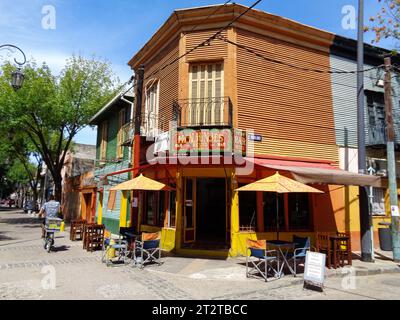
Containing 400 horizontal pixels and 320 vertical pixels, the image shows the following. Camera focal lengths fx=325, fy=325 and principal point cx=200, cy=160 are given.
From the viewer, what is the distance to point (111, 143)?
60.8ft

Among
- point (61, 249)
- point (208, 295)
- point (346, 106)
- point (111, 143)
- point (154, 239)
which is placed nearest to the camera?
point (208, 295)

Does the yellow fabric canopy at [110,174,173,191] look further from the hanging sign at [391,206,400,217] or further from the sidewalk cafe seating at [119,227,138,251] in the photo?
the hanging sign at [391,206,400,217]

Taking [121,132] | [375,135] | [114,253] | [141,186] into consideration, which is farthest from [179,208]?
[375,135]

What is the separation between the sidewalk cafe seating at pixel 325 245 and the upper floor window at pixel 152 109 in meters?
6.91

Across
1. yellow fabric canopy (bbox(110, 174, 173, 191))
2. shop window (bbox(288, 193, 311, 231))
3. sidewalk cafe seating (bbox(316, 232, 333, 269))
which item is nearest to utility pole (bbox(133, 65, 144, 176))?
yellow fabric canopy (bbox(110, 174, 173, 191))

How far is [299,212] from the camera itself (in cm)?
1184

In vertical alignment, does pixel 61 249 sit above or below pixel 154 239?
→ below

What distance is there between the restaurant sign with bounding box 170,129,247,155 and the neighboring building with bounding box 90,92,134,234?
3658 mm

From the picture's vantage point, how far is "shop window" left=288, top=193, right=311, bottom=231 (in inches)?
458

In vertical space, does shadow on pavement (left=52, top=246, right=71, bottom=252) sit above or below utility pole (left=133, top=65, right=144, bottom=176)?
below
